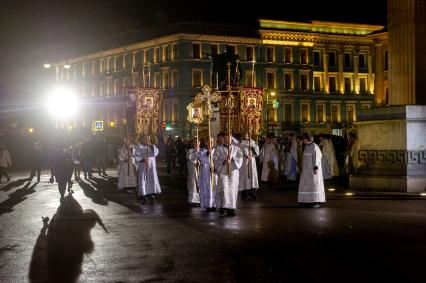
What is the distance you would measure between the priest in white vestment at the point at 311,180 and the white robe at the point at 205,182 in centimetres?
208

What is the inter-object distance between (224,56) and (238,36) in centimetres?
5094

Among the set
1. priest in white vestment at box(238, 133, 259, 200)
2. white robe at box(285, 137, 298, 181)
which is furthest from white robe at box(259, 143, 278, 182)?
priest in white vestment at box(238, 133, 259, 200)

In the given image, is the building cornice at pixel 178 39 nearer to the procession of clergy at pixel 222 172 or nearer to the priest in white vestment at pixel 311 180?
the procession of clergy at pixel 222 172

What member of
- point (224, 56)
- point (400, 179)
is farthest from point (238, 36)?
point (400, 179)

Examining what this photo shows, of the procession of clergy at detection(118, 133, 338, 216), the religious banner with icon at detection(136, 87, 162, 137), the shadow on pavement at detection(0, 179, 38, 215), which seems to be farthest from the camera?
the religious banner with icon at detection(136, 87, 162, 137)

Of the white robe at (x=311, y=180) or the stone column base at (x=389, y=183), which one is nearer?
the white robe at (x=311, y=180)

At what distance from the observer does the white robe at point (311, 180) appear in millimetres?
15523

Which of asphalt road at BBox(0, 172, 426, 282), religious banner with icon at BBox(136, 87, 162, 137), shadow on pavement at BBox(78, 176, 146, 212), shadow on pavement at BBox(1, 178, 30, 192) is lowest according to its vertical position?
shadow on pavement at BBox(78, 176, 146, 212)

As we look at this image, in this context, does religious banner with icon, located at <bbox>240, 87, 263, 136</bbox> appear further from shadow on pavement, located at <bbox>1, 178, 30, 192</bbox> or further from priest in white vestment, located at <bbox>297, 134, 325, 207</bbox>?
shadow on pavement, located at <bbox>1, 178, 30, 192</bbox>

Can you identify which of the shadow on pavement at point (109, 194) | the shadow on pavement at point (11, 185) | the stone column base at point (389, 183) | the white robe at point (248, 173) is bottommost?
the shadow on pavement at point (109, 194)

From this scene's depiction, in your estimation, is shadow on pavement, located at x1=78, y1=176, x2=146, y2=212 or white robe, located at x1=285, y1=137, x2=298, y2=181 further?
white robe, located at x1=285, y1=137, x2=298, y2=181

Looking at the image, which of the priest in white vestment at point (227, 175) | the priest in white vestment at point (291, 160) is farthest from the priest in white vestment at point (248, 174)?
the priest in white vestment at point (291, 160)

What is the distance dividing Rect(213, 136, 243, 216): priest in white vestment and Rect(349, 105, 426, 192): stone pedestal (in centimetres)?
649

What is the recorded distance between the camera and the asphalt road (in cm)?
799
